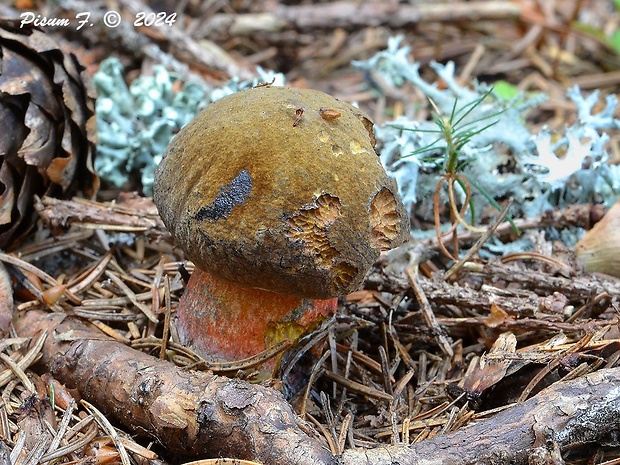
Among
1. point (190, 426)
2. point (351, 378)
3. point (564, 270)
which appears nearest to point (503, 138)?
point (564, 270)

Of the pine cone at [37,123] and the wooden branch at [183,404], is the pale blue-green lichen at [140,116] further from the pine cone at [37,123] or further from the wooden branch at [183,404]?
the wooden branch at [183,404]

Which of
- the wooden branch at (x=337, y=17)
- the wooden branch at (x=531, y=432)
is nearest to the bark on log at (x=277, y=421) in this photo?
the wooden branch at (x=531, y=432)

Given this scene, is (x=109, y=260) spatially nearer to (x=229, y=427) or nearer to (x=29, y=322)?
(x=29, y=322)

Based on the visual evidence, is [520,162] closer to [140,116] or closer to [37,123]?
[140,116]

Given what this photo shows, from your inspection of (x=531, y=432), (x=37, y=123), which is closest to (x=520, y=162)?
(x=531, y=432)

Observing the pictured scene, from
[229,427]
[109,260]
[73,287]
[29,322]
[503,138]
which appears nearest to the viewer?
[229,427]

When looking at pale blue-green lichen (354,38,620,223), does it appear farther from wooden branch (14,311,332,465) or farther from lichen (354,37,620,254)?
wooden branch (14,311,332,465)
